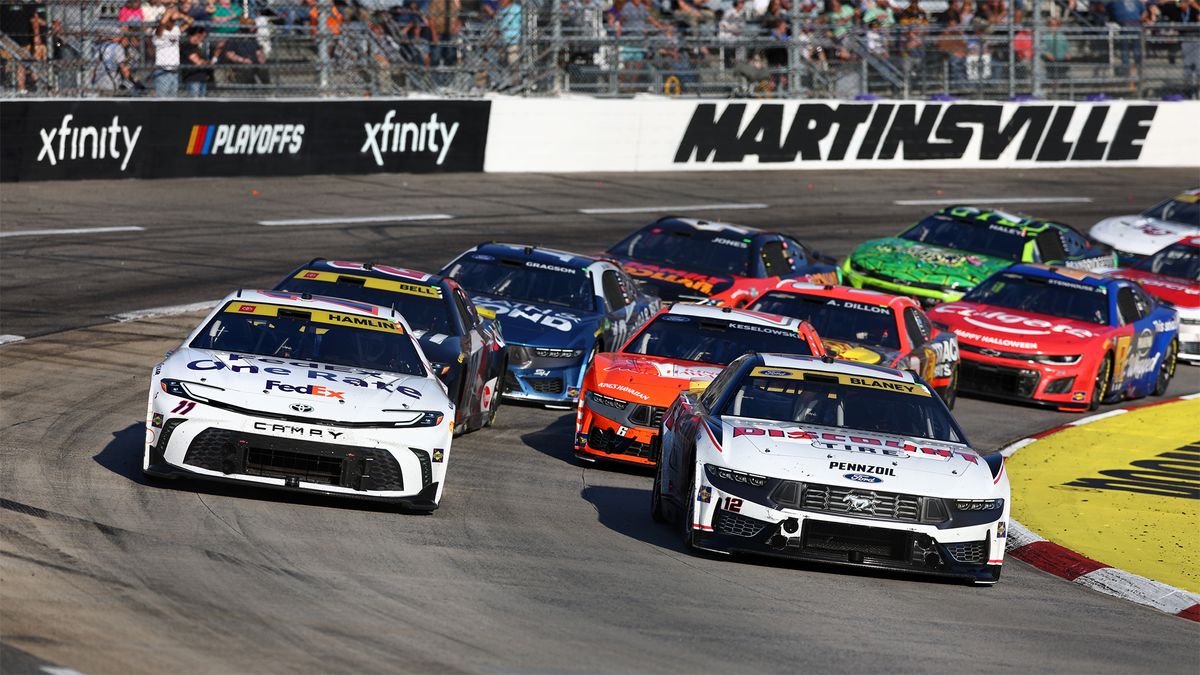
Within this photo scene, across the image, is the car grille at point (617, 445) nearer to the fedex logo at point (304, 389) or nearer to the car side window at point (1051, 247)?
the fedex logo at point (304, 389)

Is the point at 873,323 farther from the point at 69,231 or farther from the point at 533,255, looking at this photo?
the point at 69,231

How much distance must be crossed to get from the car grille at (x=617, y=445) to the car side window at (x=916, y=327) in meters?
4.91

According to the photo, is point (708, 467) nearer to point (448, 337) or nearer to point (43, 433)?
point (448, 337)

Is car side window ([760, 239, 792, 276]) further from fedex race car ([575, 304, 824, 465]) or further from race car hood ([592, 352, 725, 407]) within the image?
race car hood ([592, 352, 725, 407])

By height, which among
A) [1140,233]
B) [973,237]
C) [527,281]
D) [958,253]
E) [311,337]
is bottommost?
[1140,233]

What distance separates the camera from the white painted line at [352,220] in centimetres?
2534

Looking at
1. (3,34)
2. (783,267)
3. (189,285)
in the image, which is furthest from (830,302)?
(3,34)

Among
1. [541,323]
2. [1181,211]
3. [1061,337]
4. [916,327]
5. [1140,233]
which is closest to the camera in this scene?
[541,323]

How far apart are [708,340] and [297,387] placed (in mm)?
4684

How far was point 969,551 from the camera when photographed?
10203 mm

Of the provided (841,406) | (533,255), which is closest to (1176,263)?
(533,255)

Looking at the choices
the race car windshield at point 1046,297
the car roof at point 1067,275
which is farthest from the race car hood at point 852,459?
the car roof at point 1067,275

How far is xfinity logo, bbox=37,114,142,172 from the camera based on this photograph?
25.9m

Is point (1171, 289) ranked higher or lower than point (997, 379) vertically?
higher
